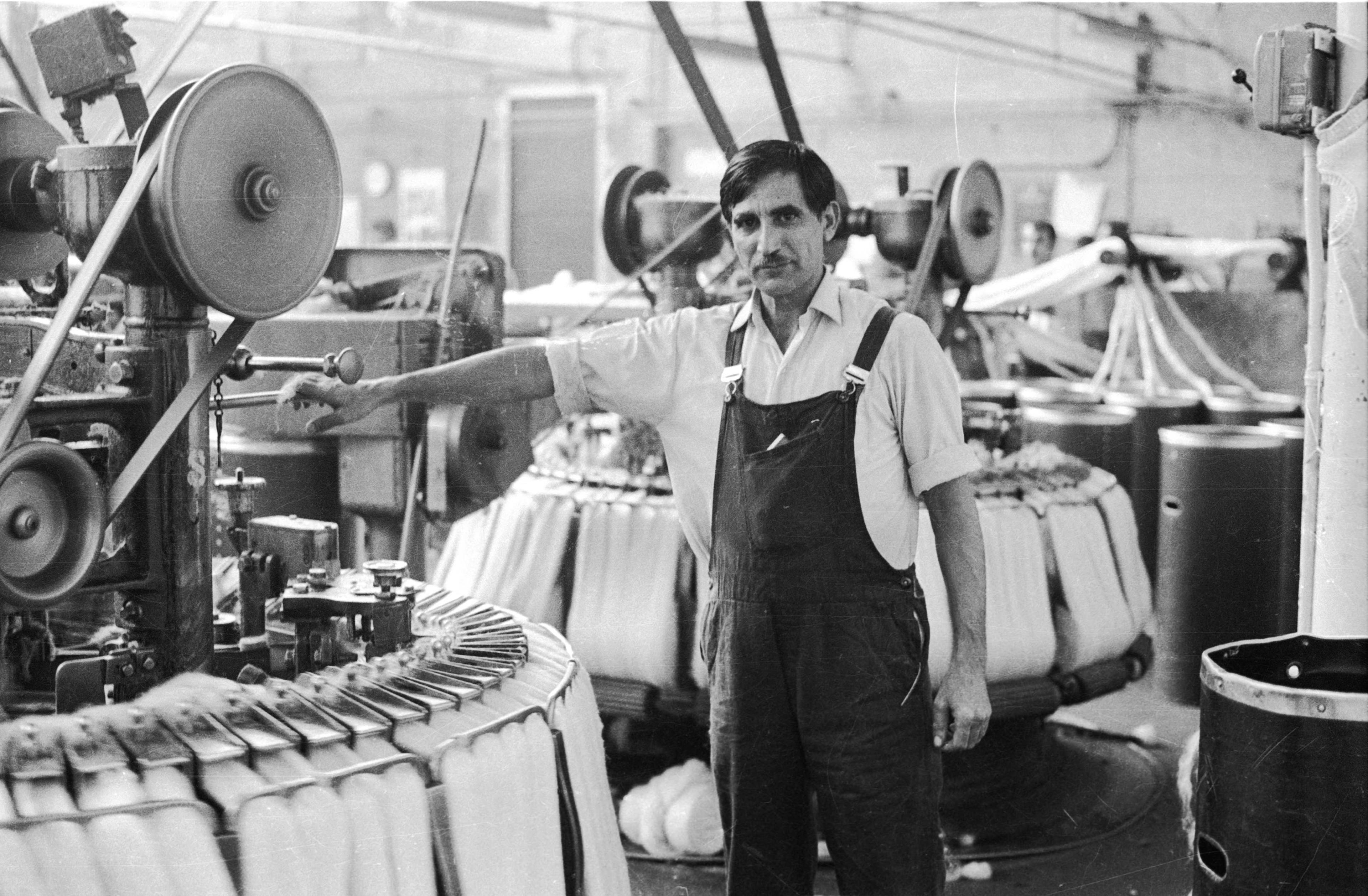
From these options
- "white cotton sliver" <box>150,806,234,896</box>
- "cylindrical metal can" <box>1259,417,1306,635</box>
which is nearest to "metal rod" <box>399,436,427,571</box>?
"white cotton sliver" <box>150,806,234,896</box>

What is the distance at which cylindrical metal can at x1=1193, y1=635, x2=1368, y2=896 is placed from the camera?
82.4 inches

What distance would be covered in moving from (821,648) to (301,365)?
0.85m

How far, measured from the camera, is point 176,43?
6.44 ft

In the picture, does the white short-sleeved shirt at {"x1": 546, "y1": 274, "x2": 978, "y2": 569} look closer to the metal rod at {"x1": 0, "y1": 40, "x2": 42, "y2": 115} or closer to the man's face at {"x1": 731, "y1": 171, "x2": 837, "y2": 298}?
the man's face at {"x1": 731, "y1": 171, "x2": 837, "y2": 298}

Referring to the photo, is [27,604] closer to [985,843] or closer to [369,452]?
[369,452]

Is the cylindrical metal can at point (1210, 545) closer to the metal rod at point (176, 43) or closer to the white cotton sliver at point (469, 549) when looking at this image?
the white cotton sliver at point (469, 549)

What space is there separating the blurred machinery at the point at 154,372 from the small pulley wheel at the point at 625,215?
6.43ft

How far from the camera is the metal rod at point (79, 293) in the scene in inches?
64.0

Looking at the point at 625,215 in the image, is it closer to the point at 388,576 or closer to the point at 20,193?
the point at 388,576

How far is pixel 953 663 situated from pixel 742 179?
0.79 meters

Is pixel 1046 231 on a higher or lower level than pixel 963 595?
higher

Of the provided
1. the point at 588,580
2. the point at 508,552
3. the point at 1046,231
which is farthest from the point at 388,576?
the point at 1046,231

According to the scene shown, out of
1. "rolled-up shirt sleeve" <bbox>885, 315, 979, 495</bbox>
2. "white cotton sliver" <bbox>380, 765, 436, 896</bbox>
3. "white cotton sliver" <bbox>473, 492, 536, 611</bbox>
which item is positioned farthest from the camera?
"white cotton sliver" <bbox>473, 492, 536, 611</bbox>

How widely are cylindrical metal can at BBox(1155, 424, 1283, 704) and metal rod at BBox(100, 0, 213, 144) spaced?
3.65m
